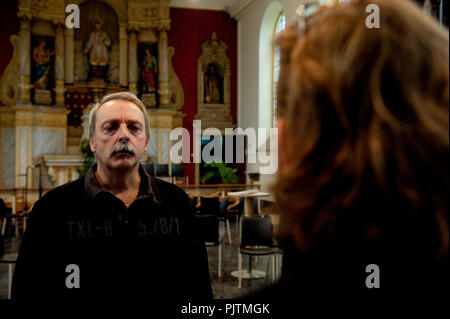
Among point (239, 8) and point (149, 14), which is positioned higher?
point (239, 8)

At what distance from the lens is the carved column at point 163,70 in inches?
590

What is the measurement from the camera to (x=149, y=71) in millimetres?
15055

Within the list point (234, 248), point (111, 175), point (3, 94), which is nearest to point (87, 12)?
point (3, 94)

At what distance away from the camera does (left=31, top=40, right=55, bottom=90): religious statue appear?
13836mm

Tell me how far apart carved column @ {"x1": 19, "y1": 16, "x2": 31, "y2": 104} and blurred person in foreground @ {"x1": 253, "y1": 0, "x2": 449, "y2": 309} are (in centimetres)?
1435

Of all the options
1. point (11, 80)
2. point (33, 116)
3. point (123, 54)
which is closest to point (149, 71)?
point (123, 54)

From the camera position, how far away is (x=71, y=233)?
1.92m

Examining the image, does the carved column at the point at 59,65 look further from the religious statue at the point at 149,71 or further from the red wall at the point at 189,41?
the red wall at the point at 189,41

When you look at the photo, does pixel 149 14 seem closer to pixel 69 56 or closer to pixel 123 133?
pixel 69 56

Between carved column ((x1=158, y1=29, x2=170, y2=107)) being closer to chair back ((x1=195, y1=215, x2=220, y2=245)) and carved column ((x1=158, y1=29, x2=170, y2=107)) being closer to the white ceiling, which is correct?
the white ceiling

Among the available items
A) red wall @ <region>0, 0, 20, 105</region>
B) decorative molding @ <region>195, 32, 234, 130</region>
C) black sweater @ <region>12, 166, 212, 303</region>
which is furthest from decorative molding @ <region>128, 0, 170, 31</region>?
black sweater @ <region>12, 166, 212, 303</region>

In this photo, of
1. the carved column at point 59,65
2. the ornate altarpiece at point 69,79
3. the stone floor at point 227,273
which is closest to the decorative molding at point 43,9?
the ornate altarpiece at point 69,79

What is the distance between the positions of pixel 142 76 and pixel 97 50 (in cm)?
167
